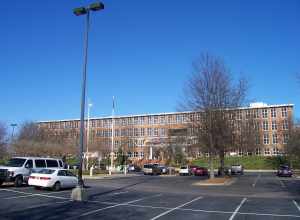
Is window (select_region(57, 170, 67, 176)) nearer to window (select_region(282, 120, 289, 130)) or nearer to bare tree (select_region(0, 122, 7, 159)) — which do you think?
bare tree (select_region(0, 122, 7, 159))

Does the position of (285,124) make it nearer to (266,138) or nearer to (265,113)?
(265,113)

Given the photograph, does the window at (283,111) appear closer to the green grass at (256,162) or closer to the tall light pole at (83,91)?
the green grass at (256,162)

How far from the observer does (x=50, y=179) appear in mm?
23609

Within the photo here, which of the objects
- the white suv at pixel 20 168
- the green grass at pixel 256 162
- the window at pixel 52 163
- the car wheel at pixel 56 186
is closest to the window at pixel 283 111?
the green grass at pixel 256 162

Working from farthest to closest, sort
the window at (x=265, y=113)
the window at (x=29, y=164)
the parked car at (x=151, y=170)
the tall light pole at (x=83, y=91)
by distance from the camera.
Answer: the window at (x=265, y=113)
the parked car at (x=151, y=170)
the window at (x=29, y=164)
the tall light pole at (x=83, y=91)

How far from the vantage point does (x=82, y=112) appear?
18297mm

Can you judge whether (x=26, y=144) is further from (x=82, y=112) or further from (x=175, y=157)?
(x=82, y=112)

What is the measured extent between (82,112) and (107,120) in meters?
108

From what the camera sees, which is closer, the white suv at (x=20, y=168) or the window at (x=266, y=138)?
the white suv at (x=20, y=168)

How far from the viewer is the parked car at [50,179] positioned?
23594 millimetres

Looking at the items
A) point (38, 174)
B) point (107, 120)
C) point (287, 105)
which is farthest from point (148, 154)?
point (38, 174)

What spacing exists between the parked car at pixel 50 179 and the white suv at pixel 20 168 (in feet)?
6.34

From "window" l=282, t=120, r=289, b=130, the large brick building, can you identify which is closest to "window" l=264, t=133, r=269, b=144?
the large brick building

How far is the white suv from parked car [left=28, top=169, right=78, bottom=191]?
1.93 meters
